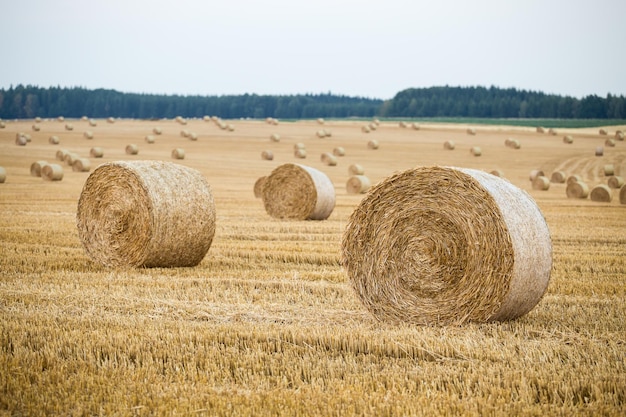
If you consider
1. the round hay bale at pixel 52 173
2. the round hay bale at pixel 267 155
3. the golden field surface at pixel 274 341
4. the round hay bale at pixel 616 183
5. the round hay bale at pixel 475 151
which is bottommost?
the round hay bale at pixel 52 173

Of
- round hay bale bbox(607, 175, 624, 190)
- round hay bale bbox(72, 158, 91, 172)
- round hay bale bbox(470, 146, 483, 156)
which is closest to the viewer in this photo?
round hay bale bbox(607, 175, 624, 190)

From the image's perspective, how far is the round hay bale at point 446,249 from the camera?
7852mm

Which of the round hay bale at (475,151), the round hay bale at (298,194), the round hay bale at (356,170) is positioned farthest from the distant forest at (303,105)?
the round hay bale at (298,194)

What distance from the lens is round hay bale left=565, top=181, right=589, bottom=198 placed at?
26438mm

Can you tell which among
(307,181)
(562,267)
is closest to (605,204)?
(307,181)

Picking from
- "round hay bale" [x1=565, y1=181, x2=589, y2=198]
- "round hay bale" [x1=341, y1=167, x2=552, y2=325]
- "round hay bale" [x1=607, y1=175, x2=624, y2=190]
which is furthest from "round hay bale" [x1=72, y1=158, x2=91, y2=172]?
"round hay bale" [x1=341, y1=167, x2=552, y2=325]

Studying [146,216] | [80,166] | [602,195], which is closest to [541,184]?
[602,195]

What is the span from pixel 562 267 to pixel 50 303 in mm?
6780

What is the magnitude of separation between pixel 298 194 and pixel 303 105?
99.7m

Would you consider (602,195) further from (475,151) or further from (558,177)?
(475,151)

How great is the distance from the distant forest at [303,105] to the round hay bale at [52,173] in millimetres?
76747

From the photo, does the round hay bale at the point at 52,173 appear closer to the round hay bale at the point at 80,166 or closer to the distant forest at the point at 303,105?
the round hay bale at the point at 80,166

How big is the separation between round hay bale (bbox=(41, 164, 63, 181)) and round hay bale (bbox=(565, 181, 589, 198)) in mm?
17584

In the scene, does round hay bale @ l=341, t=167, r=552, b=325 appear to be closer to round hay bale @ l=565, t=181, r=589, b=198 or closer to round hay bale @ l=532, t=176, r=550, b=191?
round hay bale @ l=565, t=181, r=589, b=198
